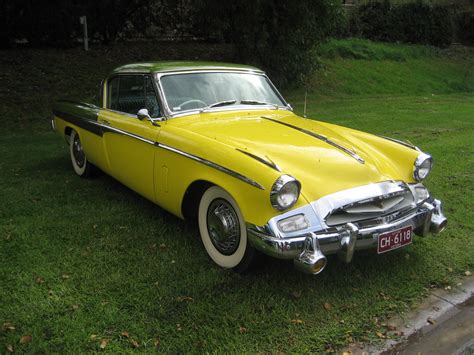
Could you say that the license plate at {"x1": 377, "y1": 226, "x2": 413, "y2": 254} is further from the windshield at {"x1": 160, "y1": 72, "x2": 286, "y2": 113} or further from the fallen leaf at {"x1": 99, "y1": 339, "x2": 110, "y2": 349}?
the windshield at {"x1": 160, "y1": 72, "x2": 286, "y2": 113}

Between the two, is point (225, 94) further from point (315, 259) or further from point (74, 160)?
point (74, 160)

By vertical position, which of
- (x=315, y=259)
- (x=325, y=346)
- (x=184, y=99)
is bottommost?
(x=325, y=346)

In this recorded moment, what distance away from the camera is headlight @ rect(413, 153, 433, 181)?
380 cm

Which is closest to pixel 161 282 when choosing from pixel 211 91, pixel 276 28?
pixel 211 91

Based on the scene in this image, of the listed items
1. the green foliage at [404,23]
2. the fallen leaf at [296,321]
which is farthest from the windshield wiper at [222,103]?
the green foliage at [404,23]

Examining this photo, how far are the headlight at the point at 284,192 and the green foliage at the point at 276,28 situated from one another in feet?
32.6

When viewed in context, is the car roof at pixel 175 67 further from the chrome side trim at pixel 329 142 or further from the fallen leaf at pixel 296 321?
the fallen leaf at pixel 296 321

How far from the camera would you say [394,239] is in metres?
3.32

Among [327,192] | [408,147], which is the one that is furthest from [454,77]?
[327,192]

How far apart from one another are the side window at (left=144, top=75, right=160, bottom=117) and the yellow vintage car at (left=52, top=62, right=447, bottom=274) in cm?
1

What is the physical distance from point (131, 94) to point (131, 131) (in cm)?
55

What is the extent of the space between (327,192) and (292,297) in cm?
77

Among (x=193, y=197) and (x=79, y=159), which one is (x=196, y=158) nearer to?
(x=193, y=197)

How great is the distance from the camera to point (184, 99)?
4379 mm
